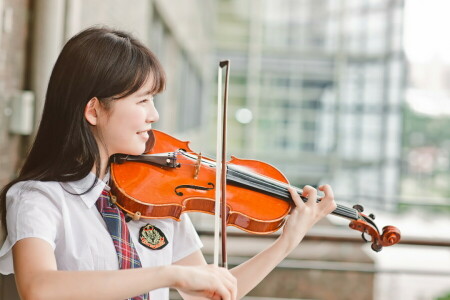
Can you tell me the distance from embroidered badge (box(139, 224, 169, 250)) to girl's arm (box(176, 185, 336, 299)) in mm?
133

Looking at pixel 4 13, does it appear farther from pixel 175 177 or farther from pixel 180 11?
pixel 180 11

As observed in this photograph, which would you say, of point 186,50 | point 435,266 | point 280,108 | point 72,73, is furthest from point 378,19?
point 72,73

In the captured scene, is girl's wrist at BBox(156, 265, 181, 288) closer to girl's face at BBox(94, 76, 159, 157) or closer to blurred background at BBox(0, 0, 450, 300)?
girl's face at BBox(94, 76, 159, 157)

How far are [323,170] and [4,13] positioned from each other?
37.1ft

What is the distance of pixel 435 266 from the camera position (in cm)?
734

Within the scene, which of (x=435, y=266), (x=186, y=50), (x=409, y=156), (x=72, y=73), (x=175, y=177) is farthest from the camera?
(x=409, y=156)

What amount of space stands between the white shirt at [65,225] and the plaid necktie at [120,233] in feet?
0.03

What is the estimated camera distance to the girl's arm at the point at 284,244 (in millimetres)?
1362

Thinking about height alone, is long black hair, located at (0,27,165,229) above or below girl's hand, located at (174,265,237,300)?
above

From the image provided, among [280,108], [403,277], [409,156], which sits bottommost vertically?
[403,277]

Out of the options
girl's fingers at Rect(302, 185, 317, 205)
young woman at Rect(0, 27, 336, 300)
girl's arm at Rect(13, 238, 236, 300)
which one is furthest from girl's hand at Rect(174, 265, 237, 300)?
girl's fingers at Rect(302, 185, 317, 205)

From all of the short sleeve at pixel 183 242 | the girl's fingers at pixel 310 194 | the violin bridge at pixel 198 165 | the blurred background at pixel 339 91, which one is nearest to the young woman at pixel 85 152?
the short sleeve at pixel 183 242

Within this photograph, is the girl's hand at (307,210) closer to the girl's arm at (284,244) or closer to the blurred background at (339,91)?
the girl's arm at (284,244)

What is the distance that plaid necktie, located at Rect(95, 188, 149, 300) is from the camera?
1182 mm
